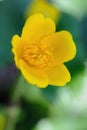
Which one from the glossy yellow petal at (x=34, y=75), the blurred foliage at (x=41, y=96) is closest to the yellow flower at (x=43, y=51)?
the glossy yellow petal at (x=34, y=75)

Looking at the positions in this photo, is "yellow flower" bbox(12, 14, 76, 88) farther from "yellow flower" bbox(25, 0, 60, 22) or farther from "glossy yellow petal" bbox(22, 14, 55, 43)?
"yellow flower" bbox(25, 0, 60, 22)

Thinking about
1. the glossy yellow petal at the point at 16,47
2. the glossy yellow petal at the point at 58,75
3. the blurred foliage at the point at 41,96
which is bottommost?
the blurred foliage at the point at 41,96

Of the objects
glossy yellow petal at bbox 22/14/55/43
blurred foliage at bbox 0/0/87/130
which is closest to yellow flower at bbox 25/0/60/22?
blurred foliage at bbox 0/0/87/130

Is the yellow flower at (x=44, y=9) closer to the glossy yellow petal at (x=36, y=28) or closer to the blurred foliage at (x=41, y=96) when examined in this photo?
the blurred foliage at (x=41, y=96)

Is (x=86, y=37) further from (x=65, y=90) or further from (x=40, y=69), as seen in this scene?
(x=40, y=69)

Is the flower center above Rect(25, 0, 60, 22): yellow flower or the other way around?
above

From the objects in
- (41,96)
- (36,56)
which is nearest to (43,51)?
(36,56)

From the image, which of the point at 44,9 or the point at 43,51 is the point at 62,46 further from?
the point at 44,9

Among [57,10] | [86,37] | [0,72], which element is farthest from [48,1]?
[0,72]
